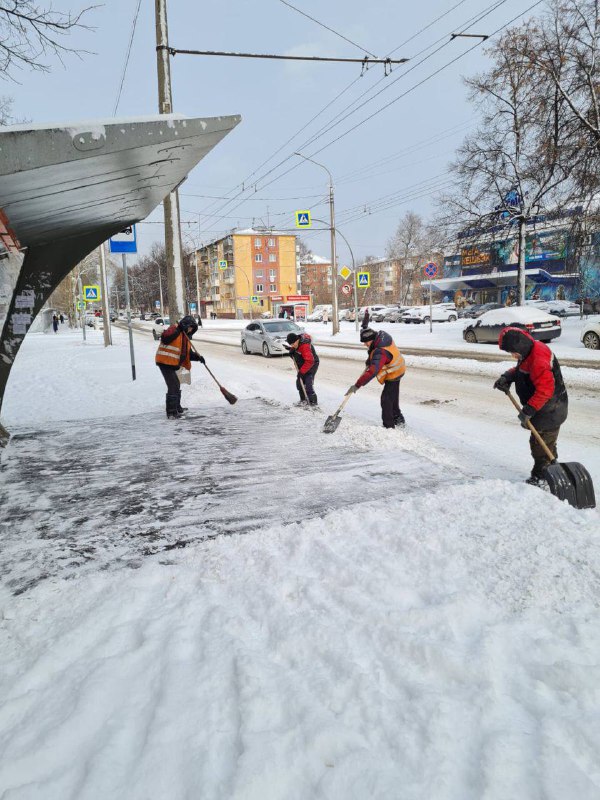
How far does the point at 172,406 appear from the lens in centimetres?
759

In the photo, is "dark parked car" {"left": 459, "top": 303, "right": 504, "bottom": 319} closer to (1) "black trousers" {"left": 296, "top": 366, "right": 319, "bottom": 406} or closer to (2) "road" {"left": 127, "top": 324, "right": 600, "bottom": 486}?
(2) "road" {"left": 127, "top": 324, "right": 600, "bottom": 486}

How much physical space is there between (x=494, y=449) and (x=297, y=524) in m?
3.26

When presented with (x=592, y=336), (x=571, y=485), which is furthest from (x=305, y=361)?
(x=592, y=336)

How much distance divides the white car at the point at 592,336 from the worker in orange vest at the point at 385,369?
1147cm

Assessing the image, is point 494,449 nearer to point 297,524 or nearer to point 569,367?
point 297,524

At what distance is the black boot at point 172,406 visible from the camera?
7531mm

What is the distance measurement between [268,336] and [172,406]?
10.9 metres

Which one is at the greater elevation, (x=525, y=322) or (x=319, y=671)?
(x=525, y=322)

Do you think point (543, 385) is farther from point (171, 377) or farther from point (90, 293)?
point (90, 293)

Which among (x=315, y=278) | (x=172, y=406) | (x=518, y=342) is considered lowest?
(x=172, y=406)

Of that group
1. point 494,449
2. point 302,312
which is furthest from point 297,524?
point 302,312

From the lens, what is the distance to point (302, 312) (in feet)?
179

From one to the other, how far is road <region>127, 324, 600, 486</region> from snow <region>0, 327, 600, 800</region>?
130cm

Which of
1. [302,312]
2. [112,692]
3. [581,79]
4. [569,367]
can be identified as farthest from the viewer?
[302,312]
